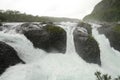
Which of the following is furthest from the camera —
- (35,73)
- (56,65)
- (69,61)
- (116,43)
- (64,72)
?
(116,43)

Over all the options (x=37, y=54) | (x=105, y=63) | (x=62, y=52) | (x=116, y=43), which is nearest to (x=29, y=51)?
(x=37, y=54)

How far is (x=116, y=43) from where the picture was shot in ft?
117

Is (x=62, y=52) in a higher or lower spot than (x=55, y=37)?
lower

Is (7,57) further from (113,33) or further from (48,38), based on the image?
(113,33)

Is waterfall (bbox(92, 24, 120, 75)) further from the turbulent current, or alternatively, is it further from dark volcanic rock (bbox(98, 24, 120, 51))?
dark volcanic rock (bbox(98, 24, 120, 51))

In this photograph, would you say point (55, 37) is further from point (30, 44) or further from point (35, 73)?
point (35, 73)

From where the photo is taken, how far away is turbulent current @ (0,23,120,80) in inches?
736

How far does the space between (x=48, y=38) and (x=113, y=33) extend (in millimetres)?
15398

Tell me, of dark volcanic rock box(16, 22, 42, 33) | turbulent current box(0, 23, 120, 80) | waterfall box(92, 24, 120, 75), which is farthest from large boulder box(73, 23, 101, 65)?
dark volcanic rock box(16, 22, 42, 33)

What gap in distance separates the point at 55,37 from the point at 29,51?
15.8 feet

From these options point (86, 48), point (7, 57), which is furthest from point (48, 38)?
point (7, 57)

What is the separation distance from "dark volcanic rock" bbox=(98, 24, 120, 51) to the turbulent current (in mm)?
6400

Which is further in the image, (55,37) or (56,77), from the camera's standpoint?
(55,37)

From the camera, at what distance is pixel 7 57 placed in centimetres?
2025
